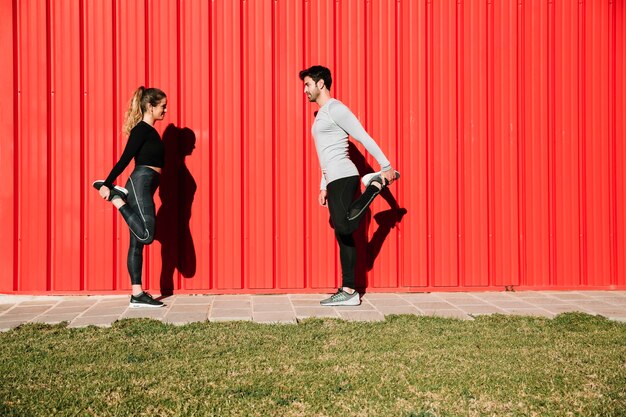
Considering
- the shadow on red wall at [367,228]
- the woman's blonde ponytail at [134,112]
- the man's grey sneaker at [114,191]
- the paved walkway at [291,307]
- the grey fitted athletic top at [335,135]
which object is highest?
the woman's blonde ponytail at [134,112]

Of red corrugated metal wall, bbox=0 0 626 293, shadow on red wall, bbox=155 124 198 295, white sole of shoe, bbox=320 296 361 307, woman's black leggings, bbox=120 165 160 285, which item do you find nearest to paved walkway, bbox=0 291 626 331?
white sole of shoe, bbox=320 296 361 307

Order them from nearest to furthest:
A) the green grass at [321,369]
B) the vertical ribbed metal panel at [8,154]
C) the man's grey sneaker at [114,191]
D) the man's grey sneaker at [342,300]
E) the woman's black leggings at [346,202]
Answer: the green grass at [321,369], the man's grey sneaker at [114,191], the woman's black leggings at [346,202], the man's grey sneaker at [342,300], the vertical ribbed metal panel at [8,154]

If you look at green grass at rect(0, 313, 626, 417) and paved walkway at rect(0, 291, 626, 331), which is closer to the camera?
green grass at rect(0, 313, 626, 417)

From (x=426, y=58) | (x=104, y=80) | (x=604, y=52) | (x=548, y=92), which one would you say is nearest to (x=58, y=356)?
(x=104, y=80)

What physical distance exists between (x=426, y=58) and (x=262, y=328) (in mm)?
3136

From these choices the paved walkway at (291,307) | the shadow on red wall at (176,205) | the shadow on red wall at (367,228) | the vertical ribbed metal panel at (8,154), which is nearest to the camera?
the paved walkway at (291,307)

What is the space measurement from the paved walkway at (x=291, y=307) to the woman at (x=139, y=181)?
364 mm

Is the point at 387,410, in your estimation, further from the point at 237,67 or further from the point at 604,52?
the point at 604,52

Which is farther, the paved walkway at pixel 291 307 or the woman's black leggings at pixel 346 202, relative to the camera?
the woman's black leggings at pixel 346 202

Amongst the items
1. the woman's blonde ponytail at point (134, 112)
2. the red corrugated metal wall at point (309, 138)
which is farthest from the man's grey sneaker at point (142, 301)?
the woman's blonde ponytail at point (134, 112)

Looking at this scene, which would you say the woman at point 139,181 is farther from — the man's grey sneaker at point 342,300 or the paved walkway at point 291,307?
the man's grey sneaker at point 342,300

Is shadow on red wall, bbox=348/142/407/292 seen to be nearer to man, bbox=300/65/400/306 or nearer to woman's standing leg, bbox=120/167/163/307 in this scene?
man, bbox=300/65/400/306

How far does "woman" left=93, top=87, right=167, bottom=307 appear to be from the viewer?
14.2 feet

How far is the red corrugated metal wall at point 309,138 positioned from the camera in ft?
16.8
